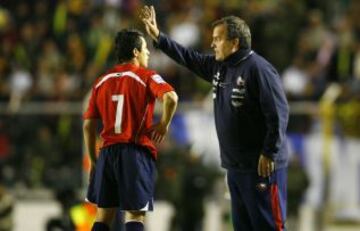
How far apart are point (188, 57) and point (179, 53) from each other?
0.28 feet

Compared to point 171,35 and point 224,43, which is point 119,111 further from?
point 171,35

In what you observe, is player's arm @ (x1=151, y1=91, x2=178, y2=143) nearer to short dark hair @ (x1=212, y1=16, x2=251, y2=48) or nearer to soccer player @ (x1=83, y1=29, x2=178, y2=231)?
soccer player @ (x1=83, y1=29, x2=178, y2=231)

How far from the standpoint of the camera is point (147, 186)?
732 centimetres

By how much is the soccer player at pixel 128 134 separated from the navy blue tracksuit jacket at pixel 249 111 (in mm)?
484

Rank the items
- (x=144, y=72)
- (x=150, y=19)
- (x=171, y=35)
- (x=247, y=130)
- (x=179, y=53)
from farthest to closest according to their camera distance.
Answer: (x=171, y=35)
(x=179, y=53)
(x=150, y=19)
(x=247, y=130)
(x=144, y=72)

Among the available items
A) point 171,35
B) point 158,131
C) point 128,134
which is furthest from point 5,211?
point 158,131

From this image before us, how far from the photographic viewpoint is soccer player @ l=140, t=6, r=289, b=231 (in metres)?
7.31

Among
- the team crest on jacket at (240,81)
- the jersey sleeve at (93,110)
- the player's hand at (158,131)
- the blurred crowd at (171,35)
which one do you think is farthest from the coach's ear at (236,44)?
the blurred crowd at (171,35)

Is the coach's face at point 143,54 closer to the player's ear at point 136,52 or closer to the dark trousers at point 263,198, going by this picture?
the player's ear at point 136,52

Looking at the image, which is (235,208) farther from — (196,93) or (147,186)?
(196,93)

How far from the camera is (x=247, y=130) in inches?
293

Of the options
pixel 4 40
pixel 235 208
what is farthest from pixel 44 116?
pixel 235 208

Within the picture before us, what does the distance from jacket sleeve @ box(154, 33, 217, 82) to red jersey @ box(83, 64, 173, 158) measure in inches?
18.2

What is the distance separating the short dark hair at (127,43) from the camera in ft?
24.1
